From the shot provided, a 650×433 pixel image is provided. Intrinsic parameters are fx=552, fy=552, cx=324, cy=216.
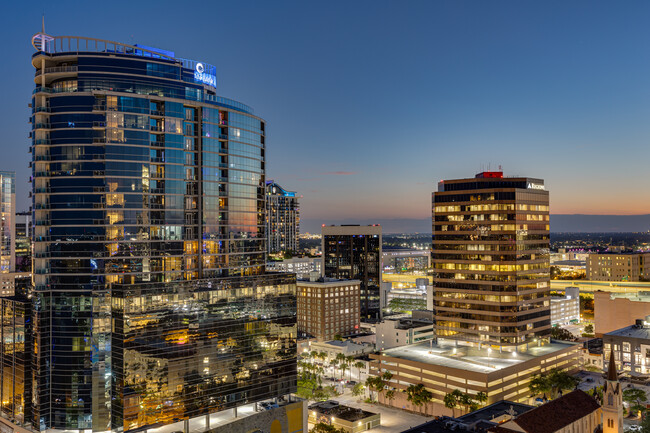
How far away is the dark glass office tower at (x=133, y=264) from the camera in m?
102

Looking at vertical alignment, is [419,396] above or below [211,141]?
below

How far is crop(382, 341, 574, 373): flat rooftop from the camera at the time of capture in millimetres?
141125

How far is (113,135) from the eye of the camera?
11112cm

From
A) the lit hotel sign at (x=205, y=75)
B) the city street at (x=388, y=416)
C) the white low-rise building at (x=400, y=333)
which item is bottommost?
the city street at (x=388, y=416)

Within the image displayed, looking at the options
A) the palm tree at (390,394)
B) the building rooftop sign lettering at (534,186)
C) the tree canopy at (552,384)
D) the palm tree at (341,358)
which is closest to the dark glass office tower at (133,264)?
the palm tree at (390,394)

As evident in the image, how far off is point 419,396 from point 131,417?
70.5 m

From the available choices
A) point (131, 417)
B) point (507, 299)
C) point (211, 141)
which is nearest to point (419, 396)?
point (507, 299)

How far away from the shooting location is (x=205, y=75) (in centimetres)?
12850

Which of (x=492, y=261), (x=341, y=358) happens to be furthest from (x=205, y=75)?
(x=341, y=358)

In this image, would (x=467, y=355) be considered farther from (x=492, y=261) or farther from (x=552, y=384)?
(x=492, y=261)

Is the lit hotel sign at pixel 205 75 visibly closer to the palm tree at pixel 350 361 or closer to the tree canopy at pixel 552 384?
the palm tree at pixel 350 361

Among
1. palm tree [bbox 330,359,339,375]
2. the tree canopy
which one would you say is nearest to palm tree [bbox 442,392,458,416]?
the tree canopy

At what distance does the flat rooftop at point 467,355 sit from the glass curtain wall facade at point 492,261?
105 inches

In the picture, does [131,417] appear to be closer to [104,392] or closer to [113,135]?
[104,392]
